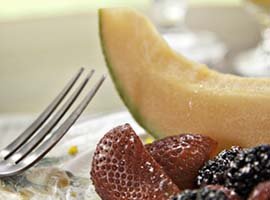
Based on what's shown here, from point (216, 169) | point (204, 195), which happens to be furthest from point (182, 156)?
point (204, 195)

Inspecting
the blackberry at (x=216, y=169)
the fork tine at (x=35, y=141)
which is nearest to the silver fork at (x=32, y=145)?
the fork tine at (x=35, y=141)

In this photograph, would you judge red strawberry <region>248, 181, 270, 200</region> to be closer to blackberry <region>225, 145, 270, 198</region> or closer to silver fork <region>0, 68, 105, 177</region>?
blackberry <region>225, 145, 270, 198</region>

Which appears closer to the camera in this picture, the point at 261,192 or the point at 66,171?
the point at 261,192

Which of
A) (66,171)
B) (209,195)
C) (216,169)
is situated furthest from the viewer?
(66,171)

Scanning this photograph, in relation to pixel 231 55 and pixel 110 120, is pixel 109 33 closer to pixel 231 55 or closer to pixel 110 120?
pixel 110 120

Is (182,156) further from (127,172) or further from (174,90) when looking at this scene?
(174,90)

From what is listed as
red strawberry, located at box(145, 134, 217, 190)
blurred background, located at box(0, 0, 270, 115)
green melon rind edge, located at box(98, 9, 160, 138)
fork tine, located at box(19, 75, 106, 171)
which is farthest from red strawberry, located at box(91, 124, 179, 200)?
blurred background, located at box(0, 0, 270, 115)

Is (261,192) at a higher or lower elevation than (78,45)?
higher
